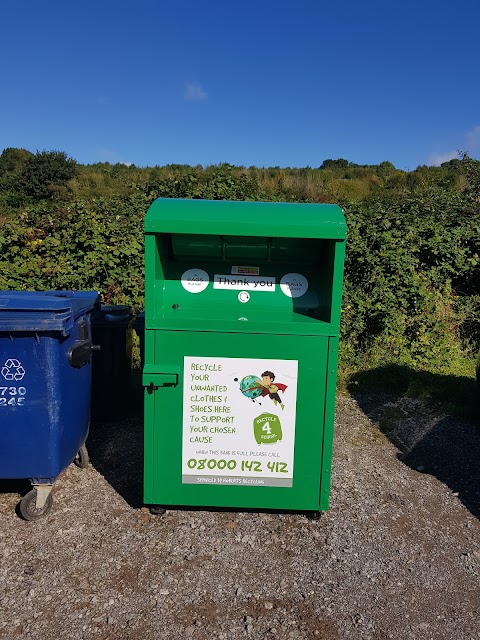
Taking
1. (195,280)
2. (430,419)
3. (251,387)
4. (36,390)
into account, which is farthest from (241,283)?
(430,419)

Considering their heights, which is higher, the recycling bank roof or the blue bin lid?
the recycling bank roof

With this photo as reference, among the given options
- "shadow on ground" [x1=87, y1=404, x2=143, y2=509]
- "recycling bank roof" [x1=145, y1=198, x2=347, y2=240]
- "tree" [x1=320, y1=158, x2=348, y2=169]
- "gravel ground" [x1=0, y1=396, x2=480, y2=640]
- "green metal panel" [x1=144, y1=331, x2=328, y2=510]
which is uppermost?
"tree" [x1=320, y1=158, x2=348, y2=169]

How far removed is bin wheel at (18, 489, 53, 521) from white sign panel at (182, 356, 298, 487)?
888 mm

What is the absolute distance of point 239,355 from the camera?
2658mm

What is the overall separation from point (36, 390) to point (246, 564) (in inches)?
58.2

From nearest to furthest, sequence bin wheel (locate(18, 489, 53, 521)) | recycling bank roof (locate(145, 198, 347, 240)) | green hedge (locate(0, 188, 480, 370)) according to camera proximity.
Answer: recycling bank roof (locate(145, 198, 347, 240)) < bin wheel (locate(18, 489, 53, 521)) < green hedge (locate(0, 188, 480, 370))

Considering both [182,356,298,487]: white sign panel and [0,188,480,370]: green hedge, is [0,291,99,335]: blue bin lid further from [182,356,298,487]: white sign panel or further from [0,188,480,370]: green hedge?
[0,188,480,370]: green hedge

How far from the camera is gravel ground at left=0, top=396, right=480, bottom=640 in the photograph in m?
2.13

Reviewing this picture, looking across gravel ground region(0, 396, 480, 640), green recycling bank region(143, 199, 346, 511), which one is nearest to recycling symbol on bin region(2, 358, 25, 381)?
green recycling bank region(143, 199, 346, 511)

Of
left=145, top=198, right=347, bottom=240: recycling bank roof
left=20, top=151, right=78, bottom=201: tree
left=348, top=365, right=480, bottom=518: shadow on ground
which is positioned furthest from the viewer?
left=20, top=151, right=78, bottom=201: tree

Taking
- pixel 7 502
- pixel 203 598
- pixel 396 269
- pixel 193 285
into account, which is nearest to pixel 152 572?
pixel 203 598

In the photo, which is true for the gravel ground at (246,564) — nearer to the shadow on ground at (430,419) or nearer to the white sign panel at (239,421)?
the shadow on ground at (430,419)

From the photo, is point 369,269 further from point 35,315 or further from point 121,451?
point 35,315

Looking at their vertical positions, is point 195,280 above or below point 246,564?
above
